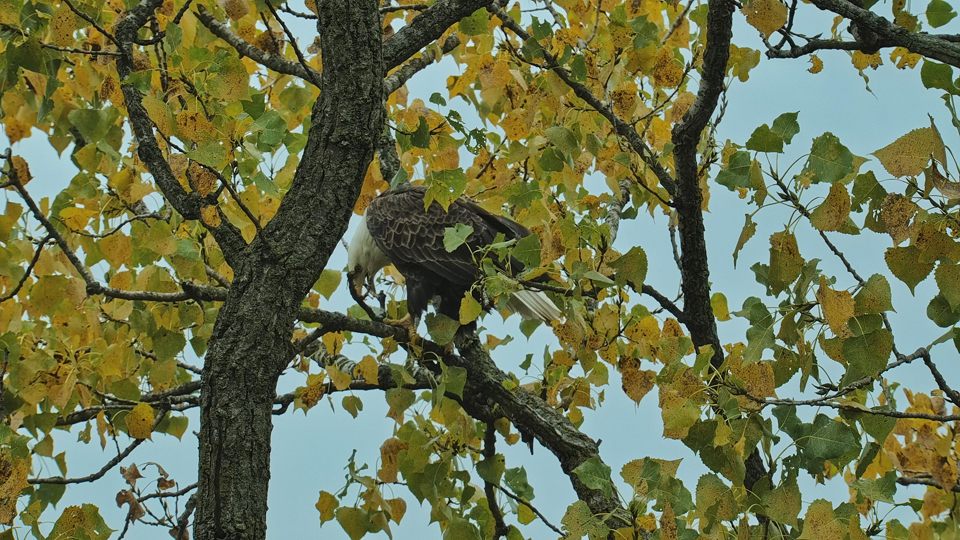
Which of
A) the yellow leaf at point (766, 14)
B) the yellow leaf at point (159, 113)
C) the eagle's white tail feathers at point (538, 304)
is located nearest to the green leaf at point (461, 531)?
the eagle's white tail feathers at point (538, 304)

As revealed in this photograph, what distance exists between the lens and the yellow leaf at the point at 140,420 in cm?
280

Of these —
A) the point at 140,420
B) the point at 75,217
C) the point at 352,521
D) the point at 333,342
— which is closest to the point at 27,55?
the point at 75,217

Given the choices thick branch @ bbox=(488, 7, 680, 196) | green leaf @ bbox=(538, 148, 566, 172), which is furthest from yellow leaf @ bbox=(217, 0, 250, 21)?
green leaf @ bbox=(538, 148, 566, 172)

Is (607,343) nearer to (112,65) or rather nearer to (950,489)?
(950,489)

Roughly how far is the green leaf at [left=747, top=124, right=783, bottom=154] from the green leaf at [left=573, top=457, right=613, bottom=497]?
0.92 metres

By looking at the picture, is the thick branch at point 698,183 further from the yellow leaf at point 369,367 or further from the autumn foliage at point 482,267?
the yellow leaf at point 369,367

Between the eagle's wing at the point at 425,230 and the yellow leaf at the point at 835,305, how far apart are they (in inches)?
103

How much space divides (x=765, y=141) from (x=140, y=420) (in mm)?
2171

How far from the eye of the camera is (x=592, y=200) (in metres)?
3.48

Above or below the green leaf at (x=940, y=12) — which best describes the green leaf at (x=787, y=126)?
below

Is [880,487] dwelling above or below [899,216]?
below

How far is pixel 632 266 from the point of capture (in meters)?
2.19

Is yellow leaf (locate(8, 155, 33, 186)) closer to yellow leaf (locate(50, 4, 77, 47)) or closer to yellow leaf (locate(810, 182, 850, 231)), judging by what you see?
yellow leaf (locate(50, 4, 77, 47))

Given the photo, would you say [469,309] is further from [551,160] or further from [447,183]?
[551,160]
